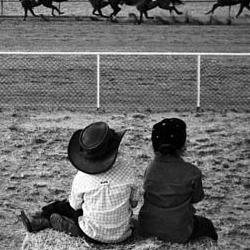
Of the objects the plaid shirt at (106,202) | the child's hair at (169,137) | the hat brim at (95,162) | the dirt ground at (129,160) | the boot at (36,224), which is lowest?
the dirt ground at (129,160)

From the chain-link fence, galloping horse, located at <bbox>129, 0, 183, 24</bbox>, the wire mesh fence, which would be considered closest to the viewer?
the chain-link fence

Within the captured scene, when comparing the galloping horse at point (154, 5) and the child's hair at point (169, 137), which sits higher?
the child's hair at point (169, 137)

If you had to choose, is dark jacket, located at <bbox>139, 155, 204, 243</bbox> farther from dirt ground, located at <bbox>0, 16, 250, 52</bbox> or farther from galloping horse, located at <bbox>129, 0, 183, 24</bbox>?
galloping horse, located at <bbox>129, 0, 183, 24</bbox>

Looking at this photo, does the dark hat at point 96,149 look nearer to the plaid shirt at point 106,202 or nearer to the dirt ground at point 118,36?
the plaid shirt at point 106,202

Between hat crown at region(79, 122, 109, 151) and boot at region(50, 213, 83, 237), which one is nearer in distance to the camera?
hat crown at region(79, 122, 109, 151)

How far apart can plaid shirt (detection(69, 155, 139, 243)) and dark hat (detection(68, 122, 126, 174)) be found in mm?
74

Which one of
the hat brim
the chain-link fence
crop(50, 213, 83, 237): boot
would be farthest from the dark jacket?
the chain-link fence

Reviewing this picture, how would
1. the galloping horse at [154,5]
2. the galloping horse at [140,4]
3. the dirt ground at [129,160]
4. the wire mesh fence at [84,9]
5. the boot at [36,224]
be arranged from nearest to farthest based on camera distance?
the boot at [36,224] → the dirt ground at [129,160] → the galloping horse at [154,5] → the galloping horse at [140,4] → the wire mesh fence at [84,9]

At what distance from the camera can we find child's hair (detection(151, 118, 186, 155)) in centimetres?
419

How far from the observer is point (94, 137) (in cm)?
414

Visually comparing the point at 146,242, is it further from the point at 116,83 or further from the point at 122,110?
the point at 116,83

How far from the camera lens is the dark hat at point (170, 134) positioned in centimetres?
419

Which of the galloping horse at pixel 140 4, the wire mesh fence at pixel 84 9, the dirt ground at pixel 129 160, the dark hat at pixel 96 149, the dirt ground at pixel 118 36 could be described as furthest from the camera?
the wire mesh fence at pixel 84 9

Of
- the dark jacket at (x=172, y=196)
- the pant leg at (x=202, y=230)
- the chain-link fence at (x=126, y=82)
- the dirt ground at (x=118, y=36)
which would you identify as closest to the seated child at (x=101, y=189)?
the dark jacket at (x=172, y=196)
